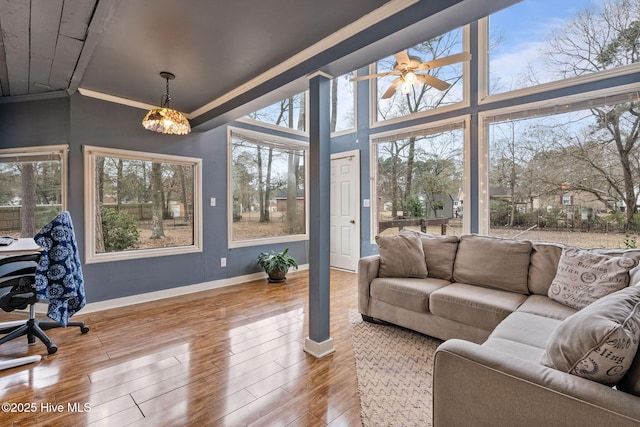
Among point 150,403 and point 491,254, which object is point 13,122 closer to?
point 150,403

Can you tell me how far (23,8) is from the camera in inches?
72.5

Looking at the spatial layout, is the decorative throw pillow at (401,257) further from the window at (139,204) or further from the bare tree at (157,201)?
the bare tree at (157,201)

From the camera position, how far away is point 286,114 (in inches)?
199

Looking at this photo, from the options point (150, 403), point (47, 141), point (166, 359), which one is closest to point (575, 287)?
point (150, 403)

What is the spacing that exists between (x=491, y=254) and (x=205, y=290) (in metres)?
3.48

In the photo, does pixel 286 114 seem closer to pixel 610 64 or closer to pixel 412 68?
pixel 412 68

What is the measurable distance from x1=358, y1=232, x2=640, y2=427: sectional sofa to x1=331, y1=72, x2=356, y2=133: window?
115 inches

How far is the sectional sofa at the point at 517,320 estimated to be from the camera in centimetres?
96

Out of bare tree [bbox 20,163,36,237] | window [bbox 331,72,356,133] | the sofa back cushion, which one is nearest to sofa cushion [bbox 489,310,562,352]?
the sofa back cushion

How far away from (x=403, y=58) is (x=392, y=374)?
2.67 metres

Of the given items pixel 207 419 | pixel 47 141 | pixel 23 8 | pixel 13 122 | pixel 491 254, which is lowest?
pixel 207 419

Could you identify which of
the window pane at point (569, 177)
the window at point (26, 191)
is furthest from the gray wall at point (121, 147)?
the window pane at point (569, 177)

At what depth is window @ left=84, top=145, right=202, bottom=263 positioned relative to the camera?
3.33m

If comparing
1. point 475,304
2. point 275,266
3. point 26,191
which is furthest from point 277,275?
point 26,191
